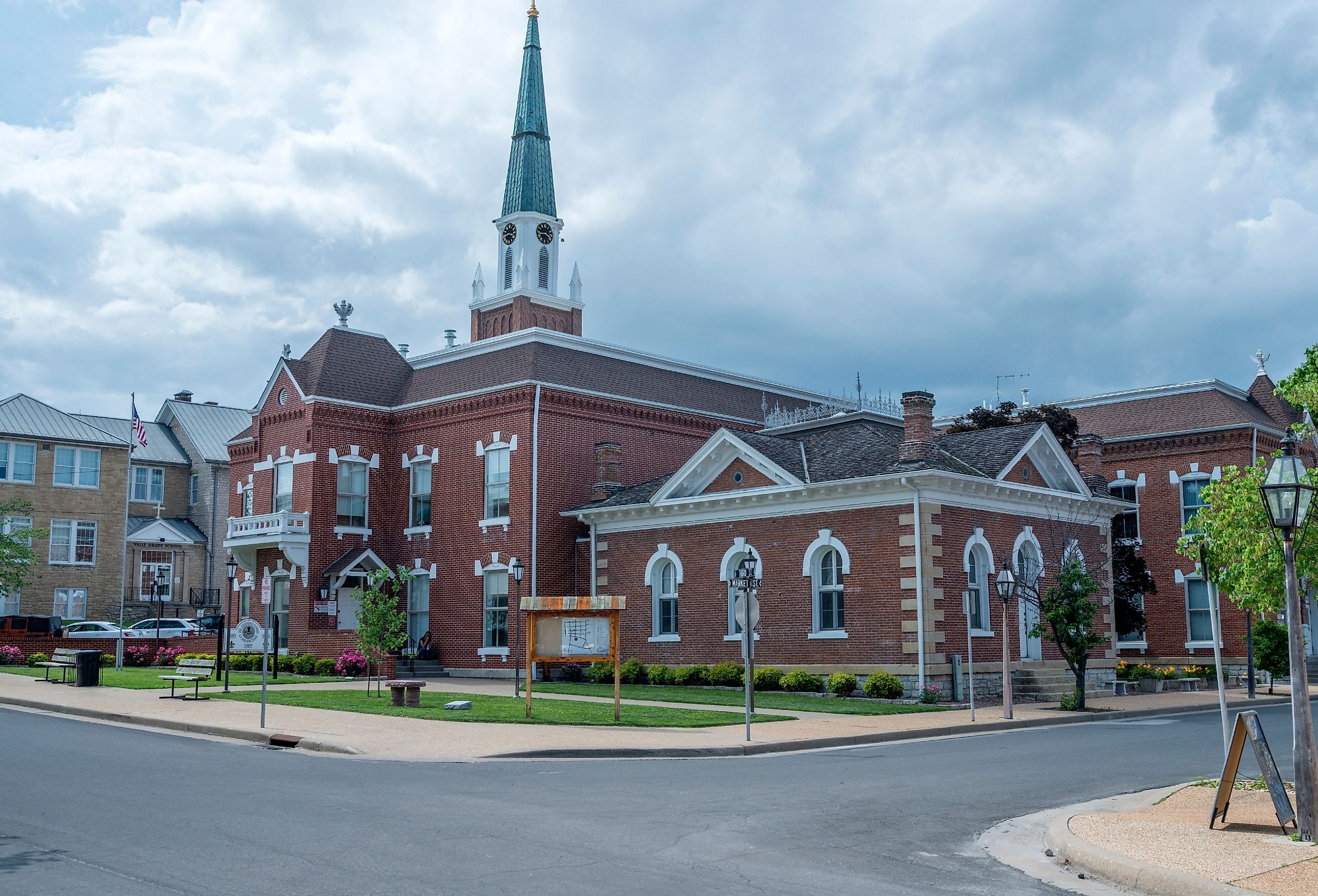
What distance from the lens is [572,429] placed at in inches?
1485

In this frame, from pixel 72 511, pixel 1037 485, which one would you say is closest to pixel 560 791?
pixel 1037 485

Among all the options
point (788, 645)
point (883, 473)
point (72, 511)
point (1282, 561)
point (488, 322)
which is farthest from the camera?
point (488, 322)

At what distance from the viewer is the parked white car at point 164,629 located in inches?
1833

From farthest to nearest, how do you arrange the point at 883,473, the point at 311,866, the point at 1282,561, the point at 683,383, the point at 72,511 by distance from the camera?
1. the point at 72,511
2. the point at 683,383
3. the point at 883,473
4. the point at 1282,561
5. the point at 311,866

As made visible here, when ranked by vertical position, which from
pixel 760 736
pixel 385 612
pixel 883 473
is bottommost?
pixel 760 736

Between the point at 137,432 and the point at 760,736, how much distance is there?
103 feet

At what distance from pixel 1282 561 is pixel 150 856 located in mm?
10816

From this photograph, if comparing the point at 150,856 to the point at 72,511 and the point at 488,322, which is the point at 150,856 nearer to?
the point at 72,511

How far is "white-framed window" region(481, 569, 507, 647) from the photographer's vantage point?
121 feet

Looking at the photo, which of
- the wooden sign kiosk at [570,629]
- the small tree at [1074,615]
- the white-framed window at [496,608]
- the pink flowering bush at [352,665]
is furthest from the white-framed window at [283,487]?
the small tree at [1074,615]

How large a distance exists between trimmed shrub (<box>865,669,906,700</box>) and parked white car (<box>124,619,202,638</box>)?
2739cm

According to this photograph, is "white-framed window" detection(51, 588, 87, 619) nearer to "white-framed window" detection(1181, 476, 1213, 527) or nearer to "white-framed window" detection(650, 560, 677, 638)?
"white-framed window" detection(650, 560, 677, 638)

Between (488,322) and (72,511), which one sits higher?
(488,322)

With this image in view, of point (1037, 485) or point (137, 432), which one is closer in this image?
point (1037, 485)
